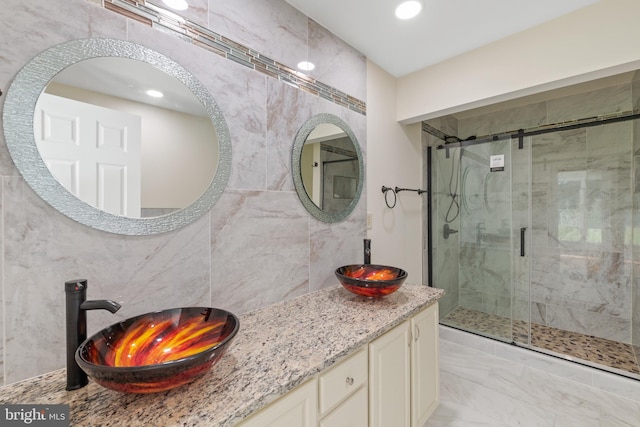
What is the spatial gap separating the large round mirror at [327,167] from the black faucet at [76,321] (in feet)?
3.54

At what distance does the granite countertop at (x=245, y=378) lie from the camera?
27.0 inches

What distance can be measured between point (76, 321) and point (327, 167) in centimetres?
145

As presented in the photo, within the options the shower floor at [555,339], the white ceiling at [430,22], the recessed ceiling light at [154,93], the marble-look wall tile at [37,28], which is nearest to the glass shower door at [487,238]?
the shower floor at [555,339]

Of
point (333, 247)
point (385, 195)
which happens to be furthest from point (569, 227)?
point (333, 247)

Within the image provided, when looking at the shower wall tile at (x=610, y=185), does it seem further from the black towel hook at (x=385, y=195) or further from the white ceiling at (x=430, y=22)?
the black towel hook at (x=385, y=195)

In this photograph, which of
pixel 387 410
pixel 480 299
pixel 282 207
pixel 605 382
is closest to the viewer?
pixel 387 410

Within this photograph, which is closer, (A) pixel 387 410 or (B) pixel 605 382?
(A) pixel 387 410

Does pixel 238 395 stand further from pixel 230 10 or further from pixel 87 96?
pixel 230 10

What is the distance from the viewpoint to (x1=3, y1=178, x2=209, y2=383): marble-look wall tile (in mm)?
838

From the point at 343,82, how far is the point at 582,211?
9.19 ft

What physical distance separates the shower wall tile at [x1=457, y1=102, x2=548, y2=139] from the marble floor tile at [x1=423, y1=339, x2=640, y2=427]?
2.50 m

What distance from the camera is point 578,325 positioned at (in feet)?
9.14

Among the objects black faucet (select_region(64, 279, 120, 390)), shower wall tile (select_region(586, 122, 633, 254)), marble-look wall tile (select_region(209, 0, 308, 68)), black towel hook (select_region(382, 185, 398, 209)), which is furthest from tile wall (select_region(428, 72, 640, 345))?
black faucet (select_region(64, 279, 120, 390))

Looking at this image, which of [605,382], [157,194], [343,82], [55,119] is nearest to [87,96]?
[55,119]
